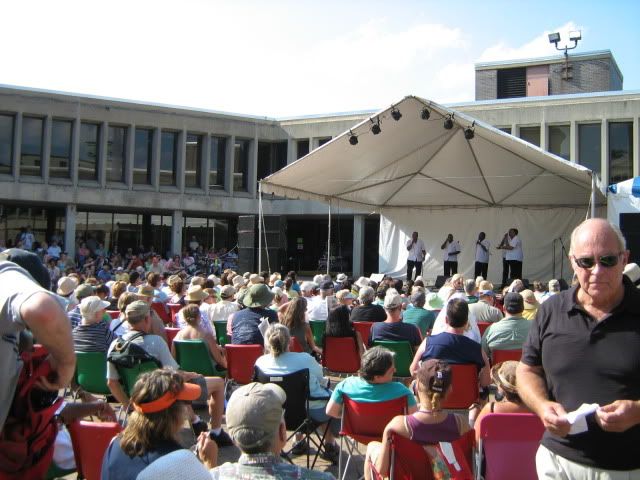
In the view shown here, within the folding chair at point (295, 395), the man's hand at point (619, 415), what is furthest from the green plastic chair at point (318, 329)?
the man's hand at point (619, 415)

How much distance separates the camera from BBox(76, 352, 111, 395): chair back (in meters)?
5.27

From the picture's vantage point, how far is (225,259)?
Result: 25.5 m

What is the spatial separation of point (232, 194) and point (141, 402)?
990 inches

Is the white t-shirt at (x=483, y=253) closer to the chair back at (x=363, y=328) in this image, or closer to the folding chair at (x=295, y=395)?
the chair back at (x=363, y=328)

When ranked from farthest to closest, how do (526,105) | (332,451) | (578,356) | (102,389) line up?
(526,105), (102,389), (332,451), (578,356)

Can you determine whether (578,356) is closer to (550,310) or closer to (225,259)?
(550,310)

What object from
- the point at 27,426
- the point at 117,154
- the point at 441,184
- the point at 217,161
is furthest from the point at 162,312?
the point at 217,161

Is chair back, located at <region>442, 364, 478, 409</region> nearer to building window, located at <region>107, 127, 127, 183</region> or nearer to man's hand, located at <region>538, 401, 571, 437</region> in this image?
man's hand, located at <region>538, 401, 571, 437</region>

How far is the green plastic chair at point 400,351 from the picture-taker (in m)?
5.97

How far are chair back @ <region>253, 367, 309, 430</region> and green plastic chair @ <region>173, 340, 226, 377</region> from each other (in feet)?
4.58

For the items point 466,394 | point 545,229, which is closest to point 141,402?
point 466,394

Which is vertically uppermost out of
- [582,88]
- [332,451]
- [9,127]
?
[582,88]

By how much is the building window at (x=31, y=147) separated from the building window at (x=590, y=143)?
19906 mm

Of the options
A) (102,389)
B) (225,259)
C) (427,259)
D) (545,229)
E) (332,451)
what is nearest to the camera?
(332,451)
